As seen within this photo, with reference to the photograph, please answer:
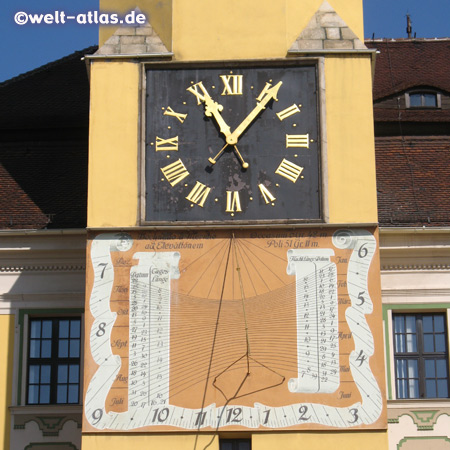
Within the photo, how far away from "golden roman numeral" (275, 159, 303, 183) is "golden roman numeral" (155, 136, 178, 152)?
143 centimetres

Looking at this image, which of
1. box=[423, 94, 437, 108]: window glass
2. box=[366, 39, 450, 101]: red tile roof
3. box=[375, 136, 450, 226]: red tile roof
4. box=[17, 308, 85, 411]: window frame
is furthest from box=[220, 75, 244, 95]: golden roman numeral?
box=[423, 94, 437, 108]: window glass

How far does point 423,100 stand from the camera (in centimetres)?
2288

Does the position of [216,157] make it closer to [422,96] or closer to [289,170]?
[289,170]

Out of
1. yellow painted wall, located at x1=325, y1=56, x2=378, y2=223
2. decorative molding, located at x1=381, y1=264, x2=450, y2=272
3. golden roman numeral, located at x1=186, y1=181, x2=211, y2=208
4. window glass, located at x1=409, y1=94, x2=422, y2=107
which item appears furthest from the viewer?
window glass, located at x1=409, y1=94, x2=422, y2=107

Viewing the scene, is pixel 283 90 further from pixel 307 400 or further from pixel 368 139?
pixel 307 400

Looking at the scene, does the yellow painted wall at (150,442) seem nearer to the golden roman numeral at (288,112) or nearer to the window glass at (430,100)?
the golden roman numeral at (288,112)

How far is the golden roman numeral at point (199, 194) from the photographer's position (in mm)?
18812

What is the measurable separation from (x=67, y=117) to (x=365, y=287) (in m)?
6.36

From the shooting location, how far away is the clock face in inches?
739

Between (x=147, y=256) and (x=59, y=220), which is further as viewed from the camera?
(x=59, y=220)

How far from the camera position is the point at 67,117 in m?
22.3

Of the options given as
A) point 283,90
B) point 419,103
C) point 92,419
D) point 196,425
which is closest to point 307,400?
point 196,425

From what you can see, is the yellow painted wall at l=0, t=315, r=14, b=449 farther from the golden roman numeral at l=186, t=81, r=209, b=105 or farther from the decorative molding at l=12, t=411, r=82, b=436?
the golden roman numeral at l=186, t=81, r=209, b=105

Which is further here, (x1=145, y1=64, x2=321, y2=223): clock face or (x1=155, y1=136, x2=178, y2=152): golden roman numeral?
(x1=155, y1=136, x2=178, y2=152): golden roman numeral
